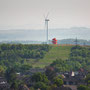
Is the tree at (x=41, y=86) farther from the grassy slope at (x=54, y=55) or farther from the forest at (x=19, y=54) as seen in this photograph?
the grassy slope at (x=54, y=55)

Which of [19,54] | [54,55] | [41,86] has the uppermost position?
[41,86]

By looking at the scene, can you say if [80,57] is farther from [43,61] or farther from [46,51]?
[46,51]

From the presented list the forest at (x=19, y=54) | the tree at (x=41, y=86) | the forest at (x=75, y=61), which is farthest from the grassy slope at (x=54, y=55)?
the tree at (x=41, y=86)

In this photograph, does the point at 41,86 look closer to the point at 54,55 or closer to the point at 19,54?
the point at 54,55

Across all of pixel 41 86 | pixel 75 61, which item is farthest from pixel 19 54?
pixel 41 86

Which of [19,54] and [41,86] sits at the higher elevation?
[41,86]

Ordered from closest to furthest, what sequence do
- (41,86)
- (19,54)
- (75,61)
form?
1. (41,86)
2. (75,61)
3. (19,54)

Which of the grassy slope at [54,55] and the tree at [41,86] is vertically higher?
the tree at [41,86]

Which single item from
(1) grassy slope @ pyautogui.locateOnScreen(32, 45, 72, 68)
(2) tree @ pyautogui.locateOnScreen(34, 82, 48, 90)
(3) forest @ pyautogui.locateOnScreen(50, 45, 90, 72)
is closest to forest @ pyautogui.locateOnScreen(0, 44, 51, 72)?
(1) grassy slope @ pyautogui.locateOnScreen(32, 45, 72, 68)

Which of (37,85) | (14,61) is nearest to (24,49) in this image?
(14,61)
